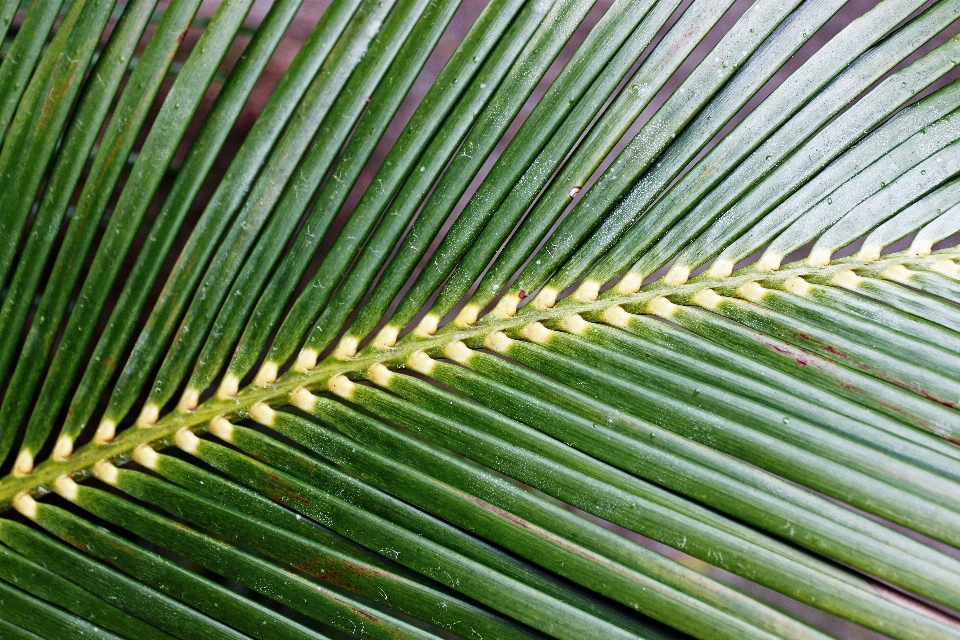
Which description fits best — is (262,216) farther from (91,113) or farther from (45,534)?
(45,534)

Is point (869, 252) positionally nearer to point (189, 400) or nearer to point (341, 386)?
point (341, 386)

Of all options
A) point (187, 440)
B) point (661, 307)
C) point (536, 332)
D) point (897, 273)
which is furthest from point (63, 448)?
point (897, 273)

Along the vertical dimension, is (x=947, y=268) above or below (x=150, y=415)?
above

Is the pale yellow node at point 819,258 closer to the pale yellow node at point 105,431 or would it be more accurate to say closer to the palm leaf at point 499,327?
the palm leaf at point 499,327

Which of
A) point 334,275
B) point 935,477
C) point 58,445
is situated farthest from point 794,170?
point 58,445

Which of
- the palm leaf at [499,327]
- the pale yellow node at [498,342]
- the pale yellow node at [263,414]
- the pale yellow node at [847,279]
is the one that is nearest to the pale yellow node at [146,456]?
the palm leaf at [499,327]

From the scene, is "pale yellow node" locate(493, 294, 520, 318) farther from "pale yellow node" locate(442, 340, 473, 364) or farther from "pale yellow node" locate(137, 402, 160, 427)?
"pale yellow node" locate(137, 402, 160, 427)
